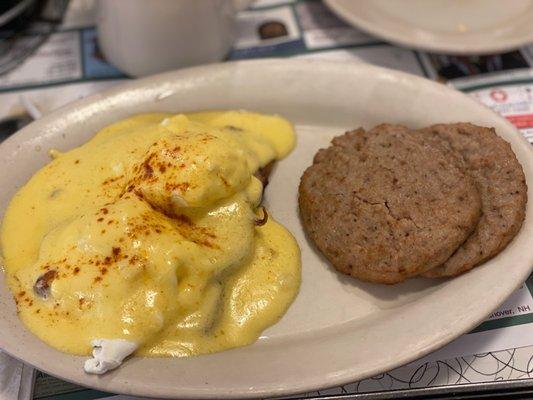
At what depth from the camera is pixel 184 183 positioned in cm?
111

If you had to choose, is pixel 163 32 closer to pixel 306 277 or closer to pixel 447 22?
pixel 306 277

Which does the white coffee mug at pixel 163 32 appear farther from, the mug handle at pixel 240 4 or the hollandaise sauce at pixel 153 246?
the hollandaise sauce at pixel 153 246

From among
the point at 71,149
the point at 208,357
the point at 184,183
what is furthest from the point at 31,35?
the point at 208,357

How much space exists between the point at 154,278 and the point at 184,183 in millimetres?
208

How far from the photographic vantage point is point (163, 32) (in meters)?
1.50

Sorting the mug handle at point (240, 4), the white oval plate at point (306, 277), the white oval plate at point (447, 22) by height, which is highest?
the mug handle at point (240, 4)

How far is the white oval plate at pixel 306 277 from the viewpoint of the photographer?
97 centimetres

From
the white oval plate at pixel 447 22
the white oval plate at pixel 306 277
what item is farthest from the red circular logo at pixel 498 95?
the white oval plate at pixel 306 277

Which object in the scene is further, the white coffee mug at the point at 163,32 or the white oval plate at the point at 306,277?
the white coffee mug at the point at 163,32

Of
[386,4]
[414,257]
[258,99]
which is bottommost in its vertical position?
[414,257]

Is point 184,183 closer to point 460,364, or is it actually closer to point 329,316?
point 329,316

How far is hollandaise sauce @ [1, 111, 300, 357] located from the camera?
1.01 m

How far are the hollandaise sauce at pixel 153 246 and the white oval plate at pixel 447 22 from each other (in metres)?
0.62

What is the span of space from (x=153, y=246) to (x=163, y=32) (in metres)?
0.72
